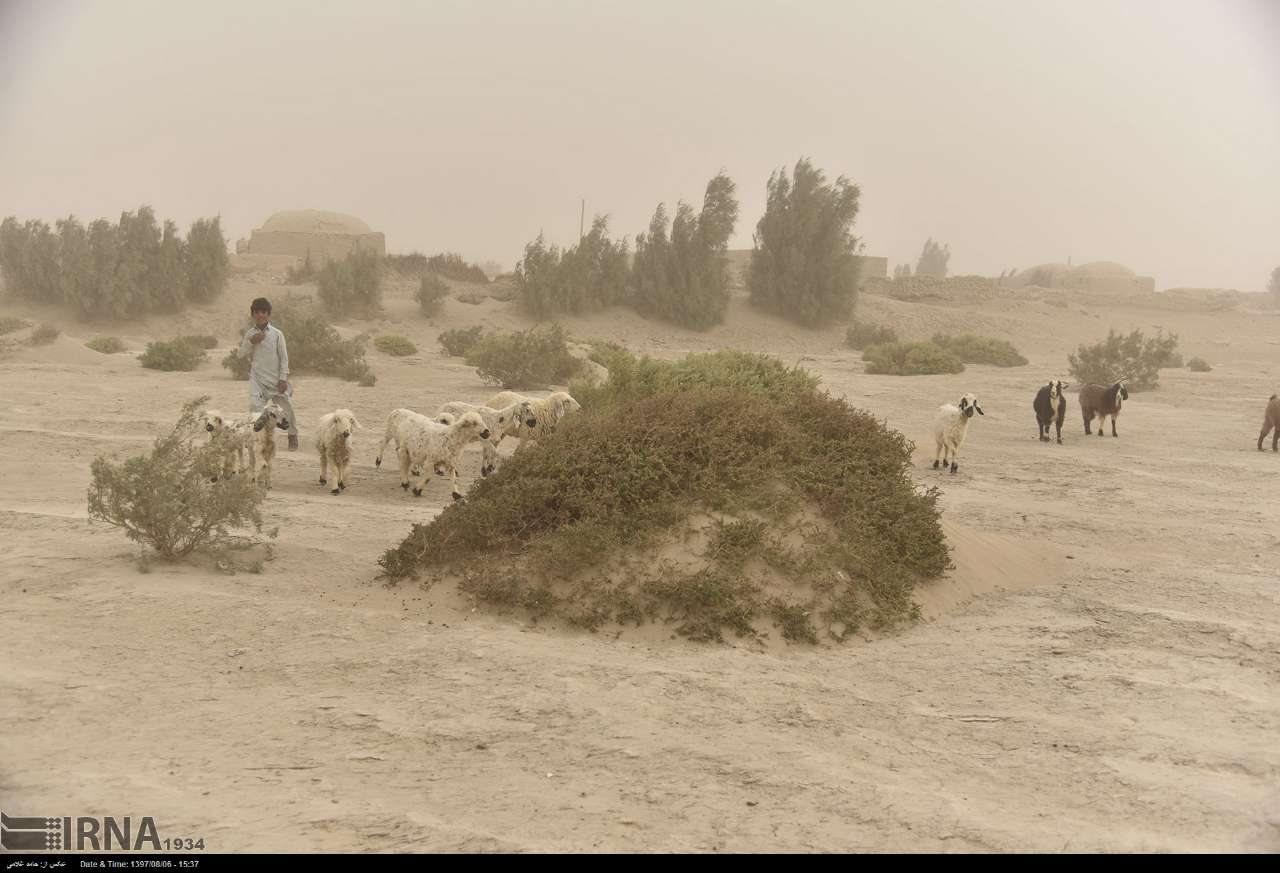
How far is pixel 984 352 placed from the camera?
1398 inches

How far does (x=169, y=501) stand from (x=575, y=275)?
32.5 m

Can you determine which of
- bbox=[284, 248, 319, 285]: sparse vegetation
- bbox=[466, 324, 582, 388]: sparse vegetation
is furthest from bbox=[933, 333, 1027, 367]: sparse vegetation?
bbox=[284, 248, 319, 285]: sparse vegetation

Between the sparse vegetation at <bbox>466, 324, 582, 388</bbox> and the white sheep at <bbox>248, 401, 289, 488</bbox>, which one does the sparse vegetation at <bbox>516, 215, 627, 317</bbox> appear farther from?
the white sheep at <bbox>248, 401, 289, 488</bbox>

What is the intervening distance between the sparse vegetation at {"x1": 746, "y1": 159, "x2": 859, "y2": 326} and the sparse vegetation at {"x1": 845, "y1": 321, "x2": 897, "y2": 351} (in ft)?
8.89

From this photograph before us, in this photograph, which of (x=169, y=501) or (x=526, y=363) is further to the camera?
(x=526, y=363)

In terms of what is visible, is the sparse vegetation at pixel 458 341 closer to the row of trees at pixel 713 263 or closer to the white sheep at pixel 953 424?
the row of trees at pixel 713 263

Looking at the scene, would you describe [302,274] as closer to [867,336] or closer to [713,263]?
[713,263]

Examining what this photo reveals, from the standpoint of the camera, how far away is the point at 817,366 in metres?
30.9

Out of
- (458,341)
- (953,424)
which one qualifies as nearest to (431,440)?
(953,424)

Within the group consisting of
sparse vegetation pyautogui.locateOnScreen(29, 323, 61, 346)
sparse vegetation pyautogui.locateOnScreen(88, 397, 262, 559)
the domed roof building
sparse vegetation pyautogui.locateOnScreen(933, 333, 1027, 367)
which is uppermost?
the domed roof building

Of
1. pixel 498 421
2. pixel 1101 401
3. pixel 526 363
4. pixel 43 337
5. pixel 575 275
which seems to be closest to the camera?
pixel 498 421

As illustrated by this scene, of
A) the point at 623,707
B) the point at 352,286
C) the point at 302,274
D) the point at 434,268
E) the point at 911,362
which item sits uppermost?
the point at 434,268

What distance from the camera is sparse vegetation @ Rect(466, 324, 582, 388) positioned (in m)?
21.4

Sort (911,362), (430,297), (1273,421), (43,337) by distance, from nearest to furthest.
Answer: (1273,421) → (43,337) → (911,362) → (430,297)
